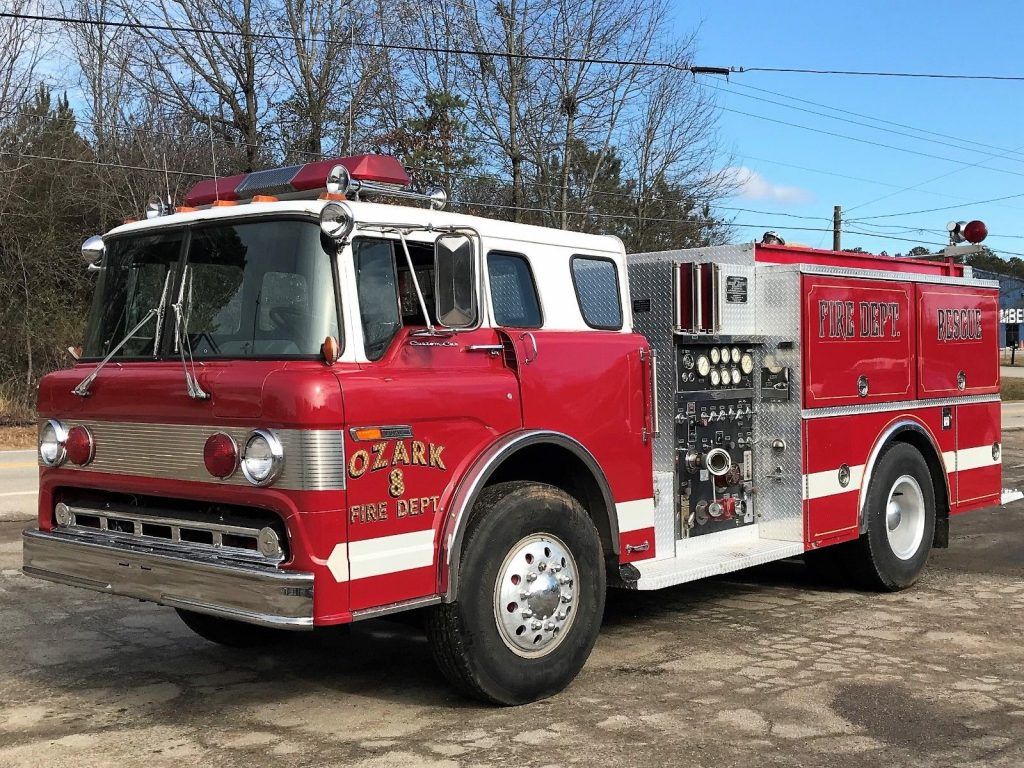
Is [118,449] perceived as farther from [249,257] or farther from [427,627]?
[427,627]

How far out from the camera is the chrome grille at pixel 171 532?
4281 mm

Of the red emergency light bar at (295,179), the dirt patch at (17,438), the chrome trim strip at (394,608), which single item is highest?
the red emergency light bar at (295,179)

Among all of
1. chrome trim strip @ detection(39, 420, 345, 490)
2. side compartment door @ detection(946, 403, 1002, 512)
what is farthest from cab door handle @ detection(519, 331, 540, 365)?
side compartment door @ detection(946, 403, 1002, 512)

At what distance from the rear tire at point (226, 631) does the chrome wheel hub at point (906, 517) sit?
4.34 m

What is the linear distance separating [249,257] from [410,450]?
1097mm

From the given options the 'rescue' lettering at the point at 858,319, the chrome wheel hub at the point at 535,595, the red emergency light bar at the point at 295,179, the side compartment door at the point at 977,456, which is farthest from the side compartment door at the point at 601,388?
the side compartment door at the point at 977,456

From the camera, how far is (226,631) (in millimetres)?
6000

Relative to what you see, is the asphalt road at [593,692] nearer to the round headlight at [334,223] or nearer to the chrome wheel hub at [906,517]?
the chrome wheel hub at [906,517]

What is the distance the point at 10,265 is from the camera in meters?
23.0

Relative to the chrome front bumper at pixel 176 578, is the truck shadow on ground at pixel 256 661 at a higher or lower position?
lower

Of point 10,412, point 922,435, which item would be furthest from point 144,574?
point 10,412

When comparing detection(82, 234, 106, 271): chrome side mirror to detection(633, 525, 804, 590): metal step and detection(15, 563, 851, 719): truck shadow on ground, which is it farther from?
detection(633, 525, 804, 590): metal step

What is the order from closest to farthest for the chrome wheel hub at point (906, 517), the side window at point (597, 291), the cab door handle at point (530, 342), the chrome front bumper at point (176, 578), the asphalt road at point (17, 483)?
the chrome front bumper at point (176, 578) → the cab door handle at point (530, 342) → the side window at point (597, 291) → the chrome wheel hub at point (906, 517) → the asphalt road at point (17, 483)

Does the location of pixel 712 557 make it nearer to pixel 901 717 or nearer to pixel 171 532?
pixel 901 717
